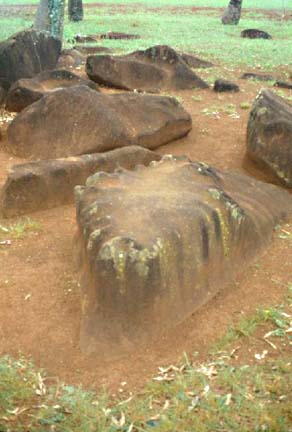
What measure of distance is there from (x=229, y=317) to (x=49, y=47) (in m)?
6.11

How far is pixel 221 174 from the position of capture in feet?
18.0

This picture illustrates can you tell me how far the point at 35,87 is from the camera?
25.7 feet

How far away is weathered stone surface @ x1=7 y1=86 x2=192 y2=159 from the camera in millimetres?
6629

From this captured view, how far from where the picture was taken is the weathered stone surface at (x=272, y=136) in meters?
6.01

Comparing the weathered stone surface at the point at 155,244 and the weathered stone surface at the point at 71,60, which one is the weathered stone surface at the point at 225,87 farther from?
the weathered stone surface at the point at 155,244

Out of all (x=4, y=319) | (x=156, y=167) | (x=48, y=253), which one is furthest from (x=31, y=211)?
(x=4, y=319)

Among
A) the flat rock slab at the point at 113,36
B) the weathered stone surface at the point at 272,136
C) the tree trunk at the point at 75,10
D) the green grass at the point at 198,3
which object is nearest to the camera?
the weathered stone surface at the point at 272,136

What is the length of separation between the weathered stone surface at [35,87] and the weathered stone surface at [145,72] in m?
1.00

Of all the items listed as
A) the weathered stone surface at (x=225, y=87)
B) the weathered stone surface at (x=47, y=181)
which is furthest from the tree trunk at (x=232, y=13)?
the weathered stone surface at (x=47, y=181)

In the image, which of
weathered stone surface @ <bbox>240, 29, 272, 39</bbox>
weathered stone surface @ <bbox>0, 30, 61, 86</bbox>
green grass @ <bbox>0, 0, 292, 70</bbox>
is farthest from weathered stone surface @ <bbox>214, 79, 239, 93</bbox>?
weathered stone surface @ <bbox>240, 29, 272, 39</bbox>

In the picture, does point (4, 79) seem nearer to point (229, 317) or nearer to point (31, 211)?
point (31, 211)

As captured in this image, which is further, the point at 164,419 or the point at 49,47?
Result: the point at 49,47

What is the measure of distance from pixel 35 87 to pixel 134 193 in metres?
3.62

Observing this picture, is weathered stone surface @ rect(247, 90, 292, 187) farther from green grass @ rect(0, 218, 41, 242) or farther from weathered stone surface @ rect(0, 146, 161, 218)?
green grass @ rect(0, 218, 41, 242)
